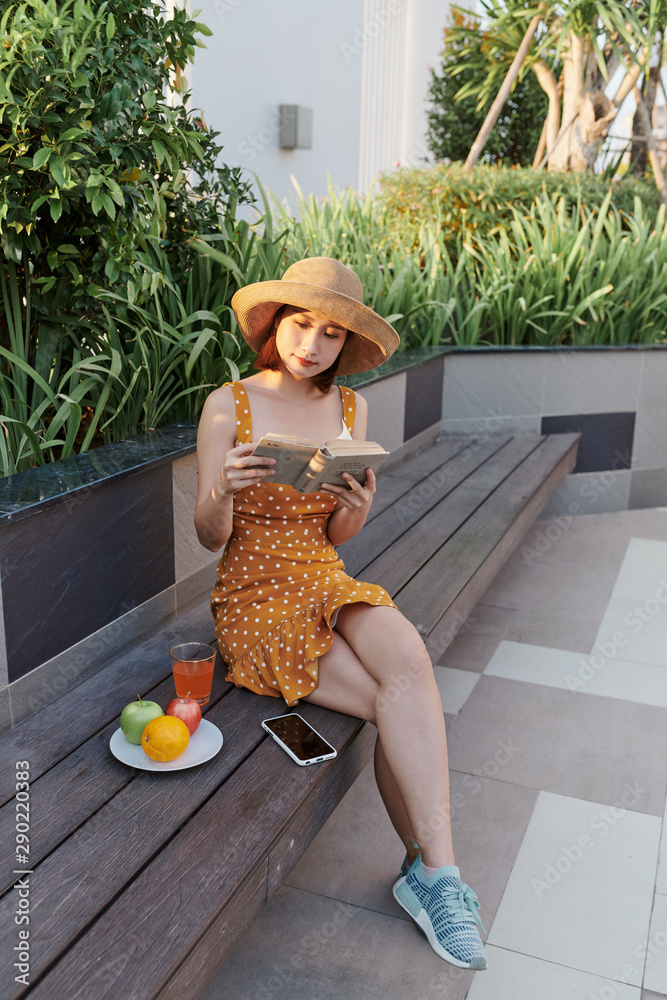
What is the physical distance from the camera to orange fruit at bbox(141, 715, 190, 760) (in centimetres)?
157

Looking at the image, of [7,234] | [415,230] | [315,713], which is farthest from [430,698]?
[415,230]

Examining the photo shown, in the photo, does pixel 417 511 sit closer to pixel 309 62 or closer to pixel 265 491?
pixel 265 491

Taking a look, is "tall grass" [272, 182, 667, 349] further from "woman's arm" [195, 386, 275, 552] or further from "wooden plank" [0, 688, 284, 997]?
"wooden plank" [0, 688, 284, 997]

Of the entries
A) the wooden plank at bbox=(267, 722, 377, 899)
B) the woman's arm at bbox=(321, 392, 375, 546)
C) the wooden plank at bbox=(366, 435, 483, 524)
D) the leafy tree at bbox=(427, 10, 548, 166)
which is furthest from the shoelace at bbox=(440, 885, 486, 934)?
the leafy tree at bbox=(427, 10, 548, 166)

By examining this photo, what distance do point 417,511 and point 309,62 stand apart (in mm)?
5480

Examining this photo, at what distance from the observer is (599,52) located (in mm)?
6191

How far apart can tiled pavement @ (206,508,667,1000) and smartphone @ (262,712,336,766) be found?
0.43 meters

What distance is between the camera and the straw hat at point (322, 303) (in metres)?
1.92

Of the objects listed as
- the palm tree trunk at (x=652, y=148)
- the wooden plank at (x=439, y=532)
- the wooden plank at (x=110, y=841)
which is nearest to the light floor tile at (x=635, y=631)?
the wooden plank at (x=439, y=532)

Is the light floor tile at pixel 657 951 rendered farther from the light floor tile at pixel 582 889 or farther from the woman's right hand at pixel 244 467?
the woman's right hand at pixel 244 467

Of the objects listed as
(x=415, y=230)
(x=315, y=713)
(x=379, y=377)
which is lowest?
(x=315, y=713)

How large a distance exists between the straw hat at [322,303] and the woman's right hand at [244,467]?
38cm

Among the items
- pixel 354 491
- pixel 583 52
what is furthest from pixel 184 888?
pixel 583 52

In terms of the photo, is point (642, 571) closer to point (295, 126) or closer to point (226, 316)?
point (226, 316)
